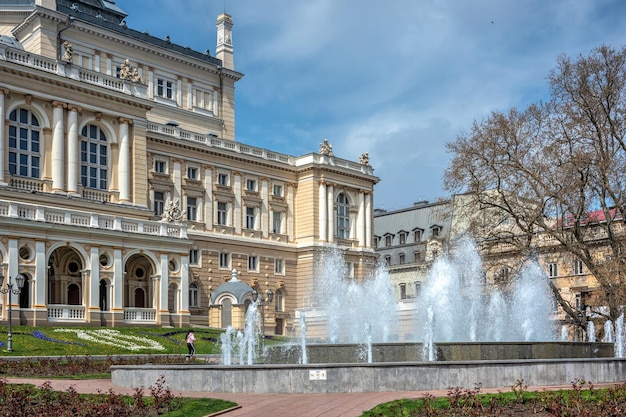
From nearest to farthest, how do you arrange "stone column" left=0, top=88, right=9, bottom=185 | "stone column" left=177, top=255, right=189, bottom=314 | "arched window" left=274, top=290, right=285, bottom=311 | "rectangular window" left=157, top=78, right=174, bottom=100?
"stone column" left=0, top=88, right=9, bottom=185
"stone column" left=177, top=255, right=189, bottom=314
"rectangular window" left=157, top=78, right=174, bottom=100
"arched window" left=274, top=290, right=285, bottom=311

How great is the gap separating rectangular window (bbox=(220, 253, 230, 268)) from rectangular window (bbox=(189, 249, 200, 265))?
290 cm

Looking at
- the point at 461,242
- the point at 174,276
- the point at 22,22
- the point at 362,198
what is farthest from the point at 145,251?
the point at 362,198

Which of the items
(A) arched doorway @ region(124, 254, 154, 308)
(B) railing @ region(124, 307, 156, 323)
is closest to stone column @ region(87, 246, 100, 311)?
(B) railing @ region(124, 307, 156, 323)

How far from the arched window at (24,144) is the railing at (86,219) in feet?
21.9

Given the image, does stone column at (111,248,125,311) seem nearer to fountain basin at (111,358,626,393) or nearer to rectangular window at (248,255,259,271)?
rectangular window at (248,255,259,271)

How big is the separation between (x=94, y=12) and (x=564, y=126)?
44.8 m

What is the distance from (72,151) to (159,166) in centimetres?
1138

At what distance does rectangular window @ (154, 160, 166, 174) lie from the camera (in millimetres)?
65806

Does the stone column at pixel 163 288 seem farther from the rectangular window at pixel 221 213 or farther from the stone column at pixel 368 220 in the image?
the stone column at pixel 368 220

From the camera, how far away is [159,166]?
66250mm

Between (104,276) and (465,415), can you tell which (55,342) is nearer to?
(104,276)

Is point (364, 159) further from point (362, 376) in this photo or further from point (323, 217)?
point (362, 376)

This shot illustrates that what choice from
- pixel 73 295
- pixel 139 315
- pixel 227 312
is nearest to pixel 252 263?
pixel 227 312

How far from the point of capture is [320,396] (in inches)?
809
